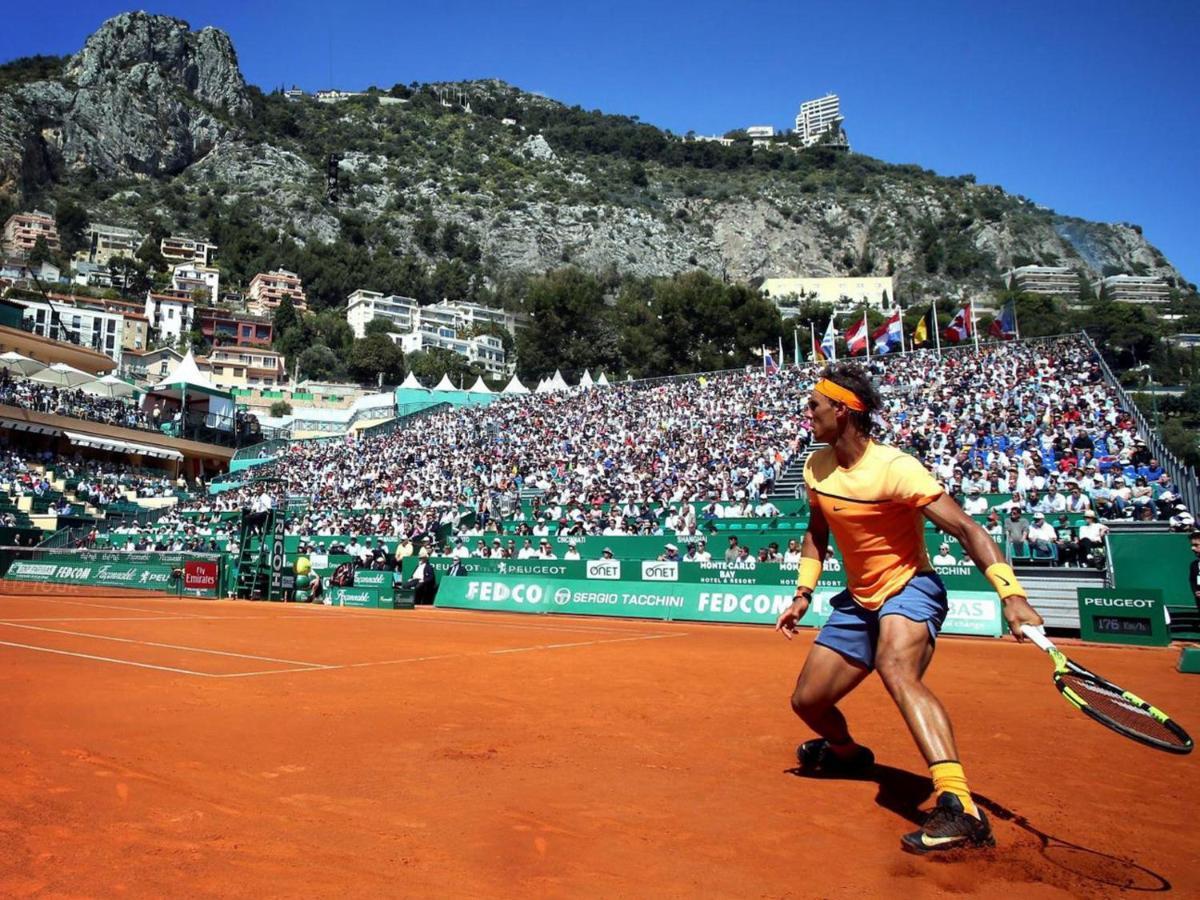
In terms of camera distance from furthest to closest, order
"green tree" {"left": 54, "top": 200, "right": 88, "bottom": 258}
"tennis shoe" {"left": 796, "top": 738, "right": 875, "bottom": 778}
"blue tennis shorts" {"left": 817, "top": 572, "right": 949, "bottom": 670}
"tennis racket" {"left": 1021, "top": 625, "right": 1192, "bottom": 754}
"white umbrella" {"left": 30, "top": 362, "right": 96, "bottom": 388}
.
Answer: "green tree" {"left": 54, "top": 200, "right": 88, "bottom": 258}, "white umbrella" {"left": 30, "top": 362, "right": 96, "bottom": 388}, "tennis shoe" {"left": 796, "top": 738, "right": 875, "bottom": 778}, "blue tennis shorts" {"left": 817, "top": 572, "right": 949, "bottom": 670}, "tennis racket" {"left": 1021, "top": 625, "right": 1192, "bottom": 754}

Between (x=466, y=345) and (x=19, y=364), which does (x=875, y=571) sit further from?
(x=466, y=345)

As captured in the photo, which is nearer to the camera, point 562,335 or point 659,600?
point 659,600

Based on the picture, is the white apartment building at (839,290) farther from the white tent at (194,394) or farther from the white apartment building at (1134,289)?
the white tent at (194,394)

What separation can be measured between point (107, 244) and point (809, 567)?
168 metres

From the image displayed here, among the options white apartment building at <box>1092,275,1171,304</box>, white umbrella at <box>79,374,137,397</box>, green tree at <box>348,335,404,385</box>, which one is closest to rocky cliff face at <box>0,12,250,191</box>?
green tree at <box>348,335,404,385</box>

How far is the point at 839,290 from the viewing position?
559 ft

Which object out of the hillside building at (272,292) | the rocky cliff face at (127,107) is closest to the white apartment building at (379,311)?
the hillside building at (272,292)

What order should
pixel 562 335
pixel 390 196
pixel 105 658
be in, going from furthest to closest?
pixel 390 196
pixel 562 335
pixel 105 658

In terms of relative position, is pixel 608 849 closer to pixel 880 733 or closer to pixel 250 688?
pixel 880 733

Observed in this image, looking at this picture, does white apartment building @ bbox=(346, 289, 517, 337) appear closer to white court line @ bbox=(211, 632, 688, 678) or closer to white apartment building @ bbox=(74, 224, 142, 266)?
white apartment building @ bbox=(74, 224, 142, 266)

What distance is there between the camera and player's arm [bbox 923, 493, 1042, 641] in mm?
4023

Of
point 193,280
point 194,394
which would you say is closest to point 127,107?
point 193,280

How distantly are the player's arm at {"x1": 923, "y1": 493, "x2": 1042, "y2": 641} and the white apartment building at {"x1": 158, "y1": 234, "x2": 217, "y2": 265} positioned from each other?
164031 mm

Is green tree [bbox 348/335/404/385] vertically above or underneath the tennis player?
above
